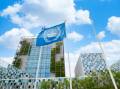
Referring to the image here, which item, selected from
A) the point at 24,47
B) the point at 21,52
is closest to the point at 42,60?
the point at 21,52

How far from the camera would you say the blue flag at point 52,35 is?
17.0 m

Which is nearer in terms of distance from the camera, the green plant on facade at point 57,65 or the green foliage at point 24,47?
the green plant on facade at point 57,65

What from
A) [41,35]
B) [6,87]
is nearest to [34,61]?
[6,87]

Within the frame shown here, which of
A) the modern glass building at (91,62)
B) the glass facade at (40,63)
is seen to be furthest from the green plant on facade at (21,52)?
the modern glass building at (91,62)

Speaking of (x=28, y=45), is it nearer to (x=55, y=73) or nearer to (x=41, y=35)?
(x=55, y=73)

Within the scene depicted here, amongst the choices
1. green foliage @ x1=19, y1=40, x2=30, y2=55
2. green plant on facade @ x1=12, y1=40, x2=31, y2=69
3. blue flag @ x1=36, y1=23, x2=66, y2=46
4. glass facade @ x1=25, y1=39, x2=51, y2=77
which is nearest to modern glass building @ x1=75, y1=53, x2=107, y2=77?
glass facade @ x1=25, y1=39, x2=51, y2=77

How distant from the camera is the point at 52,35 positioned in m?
17.2

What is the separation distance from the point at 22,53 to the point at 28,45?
7.96m

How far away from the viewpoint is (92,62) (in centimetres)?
9344

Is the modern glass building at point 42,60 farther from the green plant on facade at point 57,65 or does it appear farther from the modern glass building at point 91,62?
the modern glass building at point 91,62

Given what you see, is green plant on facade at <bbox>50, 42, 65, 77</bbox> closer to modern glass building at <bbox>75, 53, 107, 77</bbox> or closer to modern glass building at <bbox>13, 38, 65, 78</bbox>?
modern glass building at <bbox>13, 38, 65, 78</bbox>

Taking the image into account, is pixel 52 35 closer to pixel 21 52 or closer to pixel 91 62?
pixel 91 62

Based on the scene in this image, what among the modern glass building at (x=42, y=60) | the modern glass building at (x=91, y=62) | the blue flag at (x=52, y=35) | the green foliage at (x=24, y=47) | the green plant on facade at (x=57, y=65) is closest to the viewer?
the blue flag at (x=52, y=35)

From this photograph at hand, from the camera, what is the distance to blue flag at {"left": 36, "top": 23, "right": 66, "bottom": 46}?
17.0 meters
